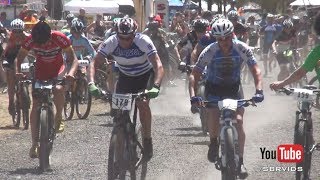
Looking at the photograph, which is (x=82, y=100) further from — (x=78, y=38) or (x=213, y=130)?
(x=213, y=130)

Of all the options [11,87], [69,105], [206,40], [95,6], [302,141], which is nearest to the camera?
[302,141]

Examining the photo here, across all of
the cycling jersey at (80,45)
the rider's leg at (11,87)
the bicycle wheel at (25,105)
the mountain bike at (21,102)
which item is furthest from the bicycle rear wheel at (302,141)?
the cycling jersey at (80,45)

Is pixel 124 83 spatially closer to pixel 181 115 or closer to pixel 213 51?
pixel 213 51

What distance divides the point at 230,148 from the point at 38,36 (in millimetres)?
3795

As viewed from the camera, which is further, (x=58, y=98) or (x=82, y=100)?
(x=82, y=100)

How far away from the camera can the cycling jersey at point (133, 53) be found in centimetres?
977

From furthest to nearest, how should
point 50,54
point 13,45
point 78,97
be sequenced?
point 78,97 → point 13,45 → point 50,54

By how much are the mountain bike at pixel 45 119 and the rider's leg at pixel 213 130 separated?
2.29 meters

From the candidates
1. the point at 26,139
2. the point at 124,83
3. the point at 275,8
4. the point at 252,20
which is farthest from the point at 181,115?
the point at 275,8

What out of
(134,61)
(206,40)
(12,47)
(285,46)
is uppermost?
(134,61)

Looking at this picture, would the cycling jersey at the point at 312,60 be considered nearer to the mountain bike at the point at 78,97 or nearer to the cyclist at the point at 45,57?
the cyclist at the point at 45,57

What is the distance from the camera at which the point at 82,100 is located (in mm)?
18125

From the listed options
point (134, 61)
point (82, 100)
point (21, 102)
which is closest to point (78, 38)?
point (82, 100)

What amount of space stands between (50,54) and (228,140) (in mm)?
3999
